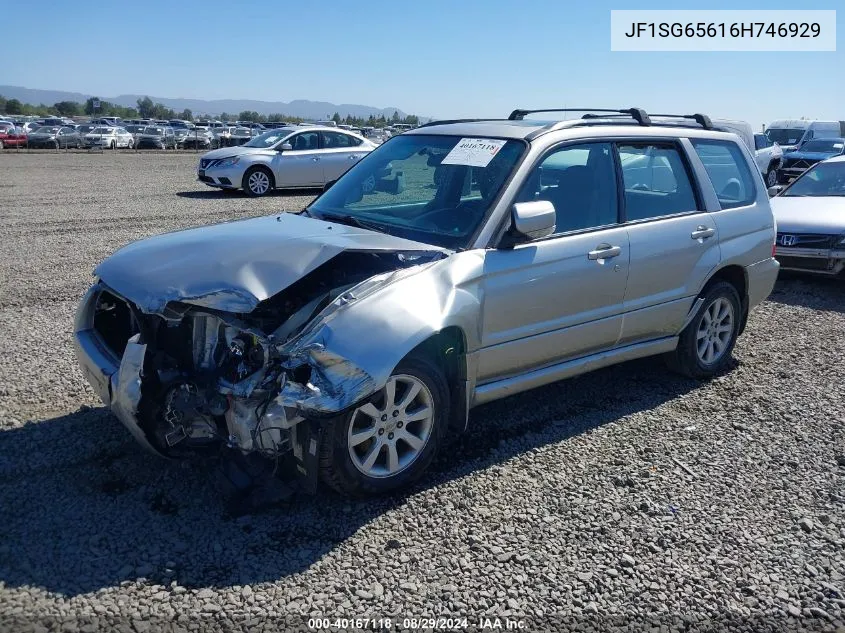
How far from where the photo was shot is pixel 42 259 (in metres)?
9.46

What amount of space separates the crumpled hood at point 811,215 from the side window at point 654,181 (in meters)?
3.73

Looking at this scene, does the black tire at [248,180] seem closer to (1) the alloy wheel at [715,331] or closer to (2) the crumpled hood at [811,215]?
(2) the crumpled hood at [811,215]

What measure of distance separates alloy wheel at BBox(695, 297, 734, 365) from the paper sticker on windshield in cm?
218

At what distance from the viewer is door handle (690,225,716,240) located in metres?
5.29

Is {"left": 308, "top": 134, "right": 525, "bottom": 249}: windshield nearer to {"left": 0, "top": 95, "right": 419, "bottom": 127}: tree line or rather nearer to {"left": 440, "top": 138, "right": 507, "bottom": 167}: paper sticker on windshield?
{"left": 440, "top": 138, "right": 507, "bottom": 167}: paper sticker on windshield

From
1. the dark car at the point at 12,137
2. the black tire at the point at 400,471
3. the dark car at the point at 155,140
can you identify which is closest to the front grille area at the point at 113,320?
the black tire at the point at 400,471

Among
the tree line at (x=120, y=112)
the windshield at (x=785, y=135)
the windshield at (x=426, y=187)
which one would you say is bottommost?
the windshield at (x=426, y=187)

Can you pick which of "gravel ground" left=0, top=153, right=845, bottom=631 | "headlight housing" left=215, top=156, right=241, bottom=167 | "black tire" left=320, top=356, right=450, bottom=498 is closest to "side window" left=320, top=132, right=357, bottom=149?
"headlight housing" left=215, top=156, right=241, bottom=167

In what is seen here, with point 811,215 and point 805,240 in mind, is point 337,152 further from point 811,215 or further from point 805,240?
point 805,240

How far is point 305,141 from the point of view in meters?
17.8

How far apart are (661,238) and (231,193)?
14184 millimetres

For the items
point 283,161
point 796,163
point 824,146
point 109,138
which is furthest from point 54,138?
point 824,146

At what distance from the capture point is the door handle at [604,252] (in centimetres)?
462

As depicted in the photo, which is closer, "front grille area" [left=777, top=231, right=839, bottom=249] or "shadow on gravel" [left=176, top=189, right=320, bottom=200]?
"front grille area" [left=777, top=231, right=839, bottom=249]
